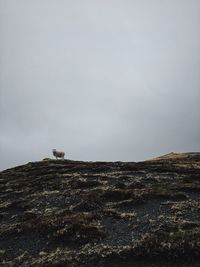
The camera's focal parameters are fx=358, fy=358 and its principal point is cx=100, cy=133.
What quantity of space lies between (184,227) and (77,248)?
7.35 meters

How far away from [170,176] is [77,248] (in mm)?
21475

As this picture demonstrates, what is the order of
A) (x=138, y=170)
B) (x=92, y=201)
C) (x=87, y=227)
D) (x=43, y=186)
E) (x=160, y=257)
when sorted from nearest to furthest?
(x=160, y=257), (x=87, y=227), (x=92, y=201), (x=43, y=186), (x=138, y=170)

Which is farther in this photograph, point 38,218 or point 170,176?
point 170,176

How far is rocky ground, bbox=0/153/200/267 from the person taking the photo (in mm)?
21578

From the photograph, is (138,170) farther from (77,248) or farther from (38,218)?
(77,248)

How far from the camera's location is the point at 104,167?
4938cm

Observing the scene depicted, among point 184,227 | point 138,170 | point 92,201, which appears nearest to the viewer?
point 184,227

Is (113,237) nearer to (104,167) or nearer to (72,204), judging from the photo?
(72,204)

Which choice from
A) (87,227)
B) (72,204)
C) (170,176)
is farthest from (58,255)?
(170,176)

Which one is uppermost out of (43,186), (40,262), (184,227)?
(43,186)

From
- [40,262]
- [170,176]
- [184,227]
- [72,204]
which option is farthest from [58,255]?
[170,176]

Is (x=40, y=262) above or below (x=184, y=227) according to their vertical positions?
below

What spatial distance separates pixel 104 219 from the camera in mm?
28375

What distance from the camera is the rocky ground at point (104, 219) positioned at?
21.6 m
